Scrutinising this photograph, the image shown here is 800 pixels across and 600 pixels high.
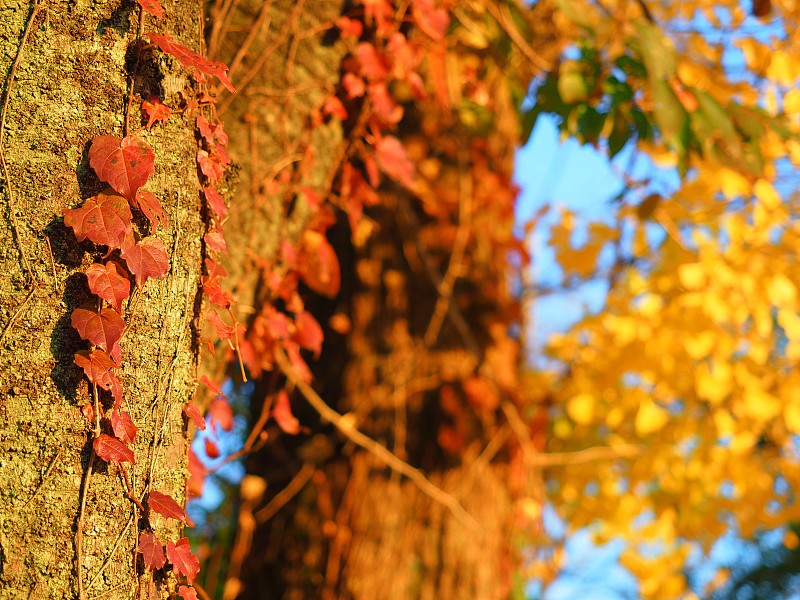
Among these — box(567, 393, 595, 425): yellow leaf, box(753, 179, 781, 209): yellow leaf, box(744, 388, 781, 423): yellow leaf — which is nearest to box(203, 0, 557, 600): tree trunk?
box(567, 393, 595, 425): yellow leaf

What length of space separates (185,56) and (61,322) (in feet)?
1.22

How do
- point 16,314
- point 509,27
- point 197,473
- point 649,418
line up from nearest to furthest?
point 16,314 < point 197,473 < point 509,27 < point 649,418

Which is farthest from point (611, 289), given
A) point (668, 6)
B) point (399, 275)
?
point (668, 6)

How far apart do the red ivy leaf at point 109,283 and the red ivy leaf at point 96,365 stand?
58 millimetres

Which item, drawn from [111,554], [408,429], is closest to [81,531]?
[111,554]

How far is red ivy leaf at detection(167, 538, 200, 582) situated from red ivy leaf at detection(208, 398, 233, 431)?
2.11ft

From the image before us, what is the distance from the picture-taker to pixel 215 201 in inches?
43.1

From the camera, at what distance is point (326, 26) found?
154 cm

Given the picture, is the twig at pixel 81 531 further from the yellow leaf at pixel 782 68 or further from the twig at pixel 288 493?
the yellow leaf at pixel 782 68

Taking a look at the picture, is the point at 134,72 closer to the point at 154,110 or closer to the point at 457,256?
the point at 154,110

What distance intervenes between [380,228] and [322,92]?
4.70 feet

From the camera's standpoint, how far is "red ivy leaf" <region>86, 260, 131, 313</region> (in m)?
0.91

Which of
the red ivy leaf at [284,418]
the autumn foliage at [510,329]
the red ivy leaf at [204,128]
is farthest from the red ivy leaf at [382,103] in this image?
the red ivy leaf at [284,418]

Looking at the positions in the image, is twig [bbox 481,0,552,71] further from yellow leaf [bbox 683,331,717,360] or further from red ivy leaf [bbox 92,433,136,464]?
red ivy leaf [bbox 92,433,136,464]
